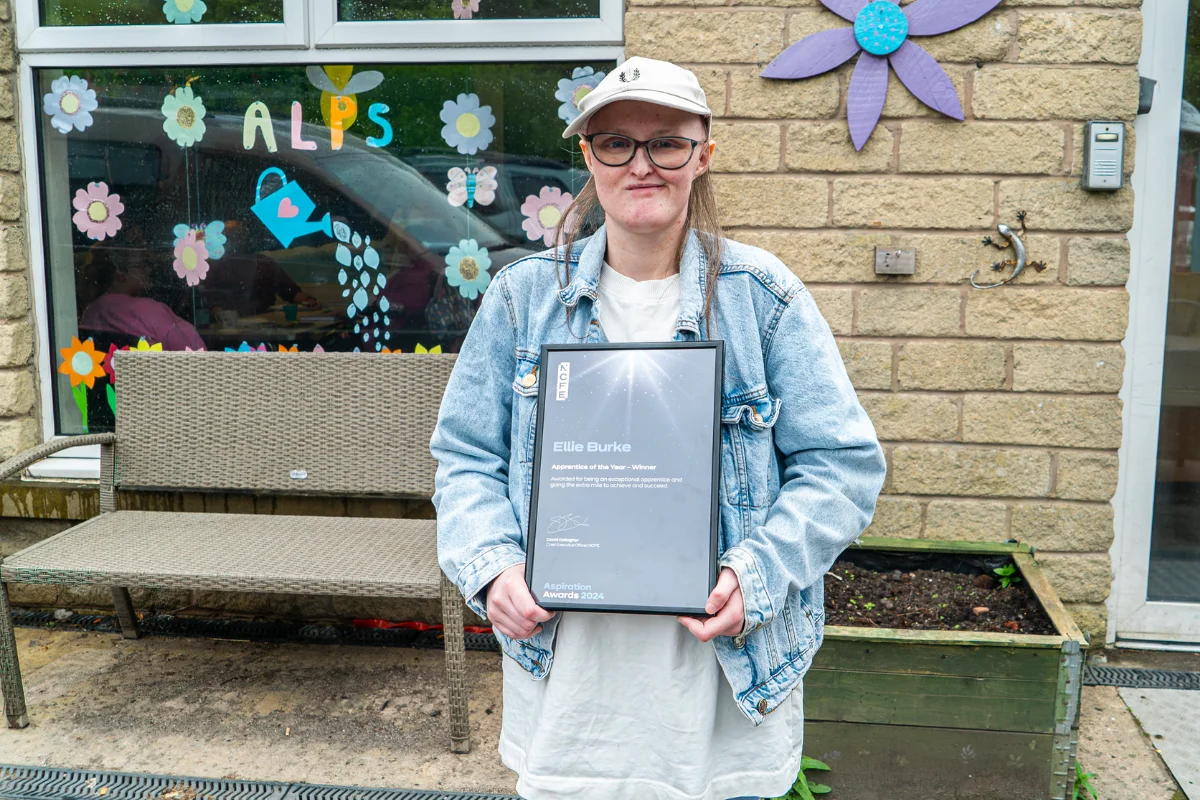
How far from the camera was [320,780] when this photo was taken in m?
3.09

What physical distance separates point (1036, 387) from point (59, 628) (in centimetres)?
387

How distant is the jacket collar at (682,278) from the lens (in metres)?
1.69

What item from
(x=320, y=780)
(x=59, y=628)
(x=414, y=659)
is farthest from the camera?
(x=59, y=628)

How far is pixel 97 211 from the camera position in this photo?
423cm

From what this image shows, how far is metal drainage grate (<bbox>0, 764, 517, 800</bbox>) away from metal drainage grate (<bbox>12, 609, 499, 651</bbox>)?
965 mm

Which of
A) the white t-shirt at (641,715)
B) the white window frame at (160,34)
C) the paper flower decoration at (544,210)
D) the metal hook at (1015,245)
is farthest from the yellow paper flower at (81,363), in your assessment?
the metal hook at (1015,245)

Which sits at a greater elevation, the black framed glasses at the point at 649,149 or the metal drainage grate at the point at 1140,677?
the black framed glasses at the point at 649,149

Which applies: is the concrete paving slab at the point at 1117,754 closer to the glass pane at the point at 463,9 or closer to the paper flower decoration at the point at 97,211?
the glass pane at the point at 463,9

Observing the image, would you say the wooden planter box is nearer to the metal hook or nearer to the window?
the metal hook

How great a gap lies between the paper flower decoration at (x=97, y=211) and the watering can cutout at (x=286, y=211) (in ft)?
1.97

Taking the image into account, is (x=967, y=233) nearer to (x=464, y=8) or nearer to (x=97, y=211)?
(x=464, y=8)

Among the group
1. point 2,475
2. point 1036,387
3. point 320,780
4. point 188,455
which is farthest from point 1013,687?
point 2,475

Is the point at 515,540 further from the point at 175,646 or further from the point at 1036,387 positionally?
the point at 175,646

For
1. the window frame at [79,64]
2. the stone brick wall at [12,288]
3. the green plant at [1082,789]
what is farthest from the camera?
the stone brick wall at [12,288]
